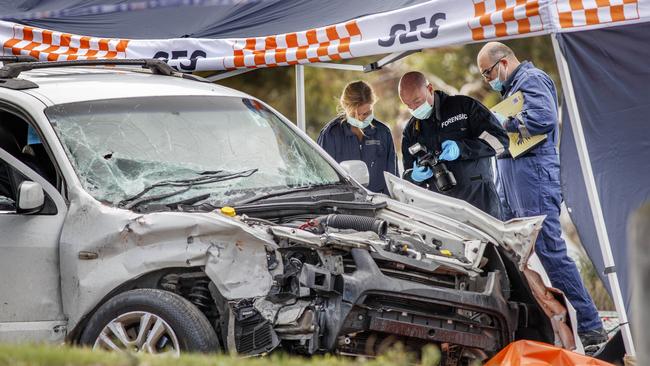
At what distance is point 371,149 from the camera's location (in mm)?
9664

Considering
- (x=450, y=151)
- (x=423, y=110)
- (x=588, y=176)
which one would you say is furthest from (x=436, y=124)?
(x=588, y=176)

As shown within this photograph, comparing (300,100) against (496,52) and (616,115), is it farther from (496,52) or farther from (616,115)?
(616,115)

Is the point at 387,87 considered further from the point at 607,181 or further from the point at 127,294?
the point at 127,294

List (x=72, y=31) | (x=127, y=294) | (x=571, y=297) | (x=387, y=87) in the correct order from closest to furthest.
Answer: (x=127, y=294), (x=571, y=297), (x=72, y=31), (x=387, y=87)

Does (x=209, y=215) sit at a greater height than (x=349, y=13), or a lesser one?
lesser

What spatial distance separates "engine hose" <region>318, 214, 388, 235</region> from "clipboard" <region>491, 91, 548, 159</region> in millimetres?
2666

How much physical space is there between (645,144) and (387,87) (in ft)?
60.8

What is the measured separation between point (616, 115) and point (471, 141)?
5.37 ft

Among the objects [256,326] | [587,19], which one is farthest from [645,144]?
[256,326]

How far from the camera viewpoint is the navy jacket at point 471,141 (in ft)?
29.0

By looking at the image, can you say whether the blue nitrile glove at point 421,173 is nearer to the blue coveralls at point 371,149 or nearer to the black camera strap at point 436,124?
the black camera strap at point 436,124

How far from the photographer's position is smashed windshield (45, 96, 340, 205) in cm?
660

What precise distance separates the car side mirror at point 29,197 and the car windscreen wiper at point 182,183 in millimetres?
423

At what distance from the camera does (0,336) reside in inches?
247
